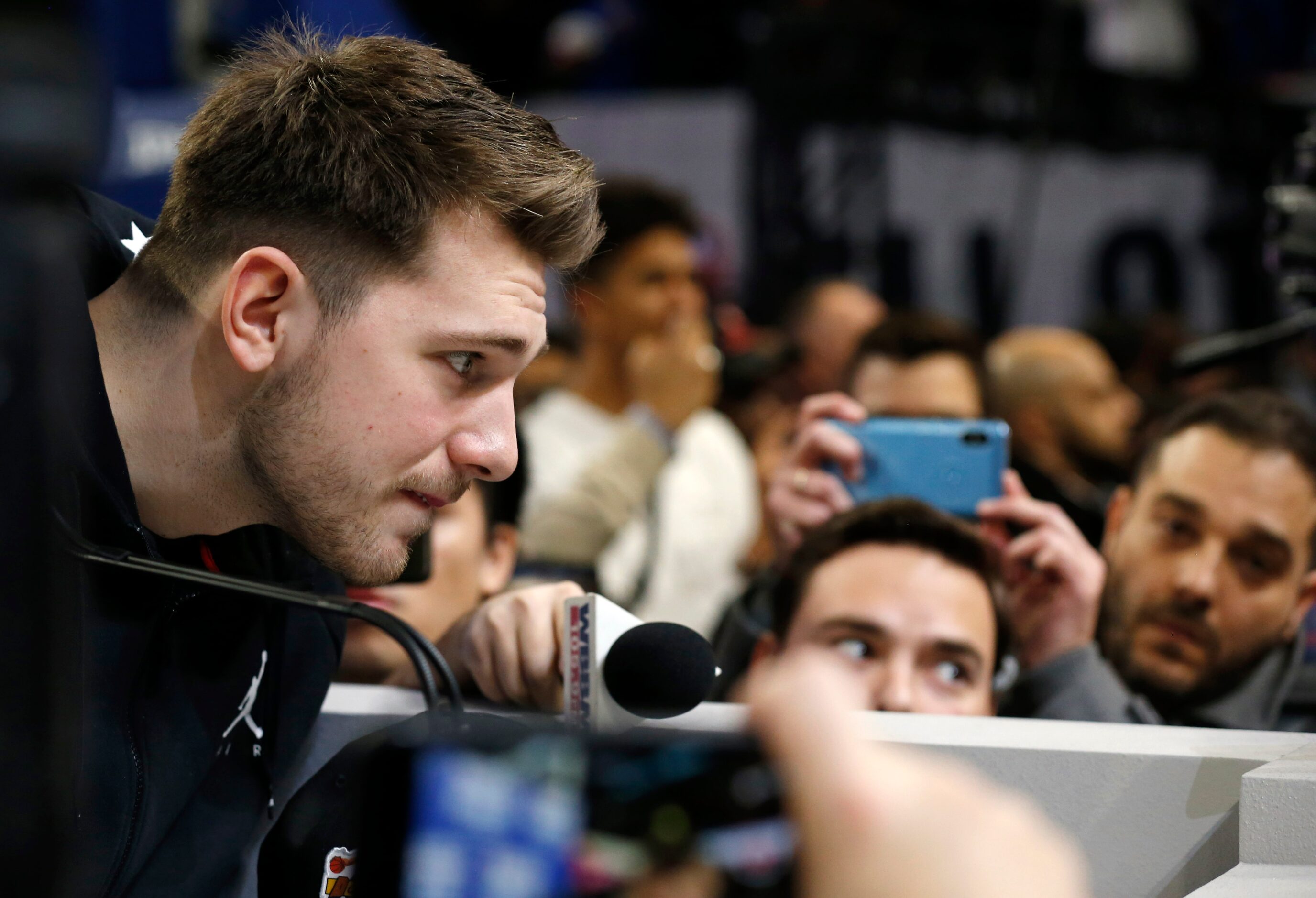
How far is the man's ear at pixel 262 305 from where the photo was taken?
1057 mm

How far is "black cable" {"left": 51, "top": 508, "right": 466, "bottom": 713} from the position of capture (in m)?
1.00

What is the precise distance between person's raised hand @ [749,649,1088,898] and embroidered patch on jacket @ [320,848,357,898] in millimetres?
609

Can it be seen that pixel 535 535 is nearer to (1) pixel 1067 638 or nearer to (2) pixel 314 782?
(1) pixel 1067 638

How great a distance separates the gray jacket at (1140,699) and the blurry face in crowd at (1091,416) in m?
1.29

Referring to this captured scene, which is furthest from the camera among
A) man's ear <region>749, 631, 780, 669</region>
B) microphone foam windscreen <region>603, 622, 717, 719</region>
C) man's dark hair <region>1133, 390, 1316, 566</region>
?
man's dark hair <region>1133, 390, 1316, 566</region>

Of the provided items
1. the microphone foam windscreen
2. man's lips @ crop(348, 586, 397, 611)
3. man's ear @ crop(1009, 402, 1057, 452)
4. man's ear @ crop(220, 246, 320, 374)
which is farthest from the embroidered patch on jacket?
man's ear @ crop(1009, 402, 1057, 452)

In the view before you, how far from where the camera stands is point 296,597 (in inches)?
42.3

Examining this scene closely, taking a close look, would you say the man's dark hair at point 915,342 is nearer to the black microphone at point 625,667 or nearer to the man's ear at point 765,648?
the man's ear at point 765,648

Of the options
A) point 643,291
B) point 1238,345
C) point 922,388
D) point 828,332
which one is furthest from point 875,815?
point 828,332

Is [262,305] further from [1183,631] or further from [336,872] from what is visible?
[1183,631]

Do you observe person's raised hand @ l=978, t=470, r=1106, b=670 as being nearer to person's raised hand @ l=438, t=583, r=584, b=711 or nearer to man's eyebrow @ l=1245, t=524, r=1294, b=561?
man's eyebrow @ l=1245, t=524, r=1294, b=561

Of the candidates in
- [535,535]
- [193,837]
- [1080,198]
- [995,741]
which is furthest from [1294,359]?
[193,837]

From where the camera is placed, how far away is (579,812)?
573mm

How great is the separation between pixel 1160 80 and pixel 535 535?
348cm
